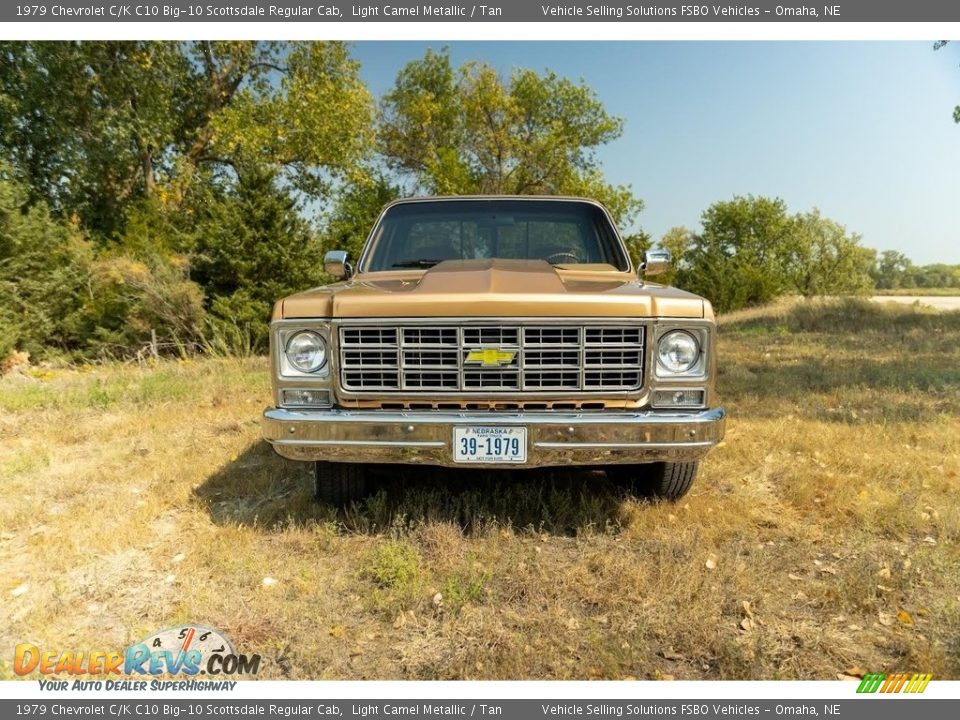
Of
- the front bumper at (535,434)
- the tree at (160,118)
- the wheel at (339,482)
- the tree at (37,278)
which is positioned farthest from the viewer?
the tree at (160,118)

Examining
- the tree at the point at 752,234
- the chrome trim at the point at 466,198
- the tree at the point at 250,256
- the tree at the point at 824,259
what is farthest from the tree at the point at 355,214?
the tree at the point at 824,259

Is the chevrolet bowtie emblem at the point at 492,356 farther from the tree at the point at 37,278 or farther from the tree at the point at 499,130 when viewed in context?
the tree at the point at 499,130

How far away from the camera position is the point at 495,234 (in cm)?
A: 410

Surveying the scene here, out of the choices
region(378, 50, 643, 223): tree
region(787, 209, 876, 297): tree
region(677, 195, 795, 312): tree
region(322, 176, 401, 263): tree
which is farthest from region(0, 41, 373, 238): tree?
region(787, 209, 876, 297): tree

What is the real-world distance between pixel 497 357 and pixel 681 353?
921 mm

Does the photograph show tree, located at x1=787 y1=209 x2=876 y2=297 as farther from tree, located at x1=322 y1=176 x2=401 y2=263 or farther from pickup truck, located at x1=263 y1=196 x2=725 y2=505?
pickup truck, located at x1=263 y1=196 x2=725 y2=505

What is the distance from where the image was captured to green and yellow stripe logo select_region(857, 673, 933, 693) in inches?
80.6

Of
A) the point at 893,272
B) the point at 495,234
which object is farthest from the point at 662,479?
A: the point at 893,272

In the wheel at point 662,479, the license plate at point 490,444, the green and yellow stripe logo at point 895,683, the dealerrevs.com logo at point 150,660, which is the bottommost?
the dealerrevs.com logo at point 150,660

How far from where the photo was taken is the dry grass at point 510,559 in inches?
88.0

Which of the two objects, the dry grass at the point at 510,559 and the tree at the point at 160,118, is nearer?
the dry grass at the point at 510,559

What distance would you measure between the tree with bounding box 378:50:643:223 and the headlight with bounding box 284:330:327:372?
25.5 metres

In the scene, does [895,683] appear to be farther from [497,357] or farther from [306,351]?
[306,351]

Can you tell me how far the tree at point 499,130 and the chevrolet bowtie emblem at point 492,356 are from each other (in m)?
25.6
